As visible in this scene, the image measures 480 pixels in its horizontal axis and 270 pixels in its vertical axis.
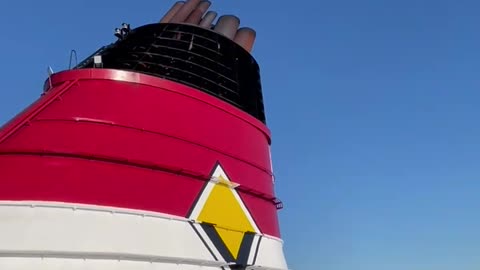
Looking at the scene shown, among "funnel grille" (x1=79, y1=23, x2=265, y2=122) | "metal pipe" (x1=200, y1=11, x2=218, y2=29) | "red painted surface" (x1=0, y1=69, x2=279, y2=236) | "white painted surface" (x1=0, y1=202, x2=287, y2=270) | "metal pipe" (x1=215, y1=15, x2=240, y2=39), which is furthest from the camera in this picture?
"metal pipe" (x1=200, y1=11, x2=218, y2=29)

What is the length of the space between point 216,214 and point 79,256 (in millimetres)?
3072

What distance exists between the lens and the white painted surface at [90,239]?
314 inches

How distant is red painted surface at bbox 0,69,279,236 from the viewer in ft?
28.9

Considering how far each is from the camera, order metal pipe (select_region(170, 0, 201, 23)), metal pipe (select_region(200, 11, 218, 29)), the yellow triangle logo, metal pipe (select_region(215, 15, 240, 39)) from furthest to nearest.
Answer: metal pipe (select_region(200, 11, 218, 29)) → metal pipe (select_region(215, 15, 240, 39)) → metal pipe (select_region(170, 0, 201, 23)) → the yellow triangle logo

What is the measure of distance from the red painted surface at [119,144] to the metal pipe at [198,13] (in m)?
3.73

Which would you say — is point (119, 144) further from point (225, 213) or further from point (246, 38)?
point (246, 38)

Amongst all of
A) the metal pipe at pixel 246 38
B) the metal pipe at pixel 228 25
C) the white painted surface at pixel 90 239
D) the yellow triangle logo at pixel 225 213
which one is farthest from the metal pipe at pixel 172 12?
the white painted surface at pixel 90 239

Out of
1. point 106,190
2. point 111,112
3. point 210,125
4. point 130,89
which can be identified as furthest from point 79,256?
point 210,125

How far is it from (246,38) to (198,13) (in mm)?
1451

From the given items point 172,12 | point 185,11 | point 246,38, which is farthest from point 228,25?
point 172,12

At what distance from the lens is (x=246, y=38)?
578 inches

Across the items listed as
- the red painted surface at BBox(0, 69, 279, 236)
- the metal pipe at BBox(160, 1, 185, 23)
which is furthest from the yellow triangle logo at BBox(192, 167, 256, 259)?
the metal pipe at BBox(160, 1, 185, 23)

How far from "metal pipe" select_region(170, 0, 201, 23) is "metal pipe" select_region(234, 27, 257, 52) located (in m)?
1.37

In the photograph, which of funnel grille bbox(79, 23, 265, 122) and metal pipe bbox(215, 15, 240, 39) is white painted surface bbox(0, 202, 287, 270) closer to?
funnel grille bbox(79, 23, 265, 122)
